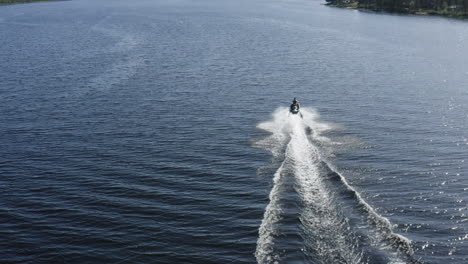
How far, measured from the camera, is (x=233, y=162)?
62.3 m

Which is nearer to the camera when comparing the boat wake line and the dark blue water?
the boat wake line

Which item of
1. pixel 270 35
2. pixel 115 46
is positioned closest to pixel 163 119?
pixel 115 46

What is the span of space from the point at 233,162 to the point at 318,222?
20.6 m

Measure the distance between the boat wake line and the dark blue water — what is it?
18cm

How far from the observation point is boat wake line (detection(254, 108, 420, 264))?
3953 centimetres

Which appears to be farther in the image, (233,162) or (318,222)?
(233,162)

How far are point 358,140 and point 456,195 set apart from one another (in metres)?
20.1

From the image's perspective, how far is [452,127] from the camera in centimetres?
7525

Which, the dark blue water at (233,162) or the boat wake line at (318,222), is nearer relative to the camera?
the boat wake line at (318,222)

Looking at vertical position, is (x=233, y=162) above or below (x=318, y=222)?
above

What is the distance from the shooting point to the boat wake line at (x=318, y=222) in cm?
3953

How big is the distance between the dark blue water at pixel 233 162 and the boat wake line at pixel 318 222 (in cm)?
18

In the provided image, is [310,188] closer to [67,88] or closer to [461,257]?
[461,257]

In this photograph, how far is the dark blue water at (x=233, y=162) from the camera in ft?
141
